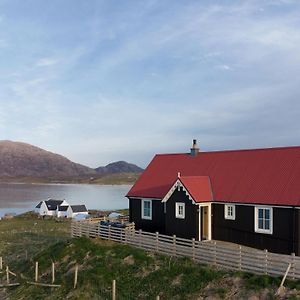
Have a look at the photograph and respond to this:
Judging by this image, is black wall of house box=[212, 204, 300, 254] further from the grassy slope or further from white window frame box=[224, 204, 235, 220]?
the grassy slope

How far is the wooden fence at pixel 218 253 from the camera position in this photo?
71.2 feet

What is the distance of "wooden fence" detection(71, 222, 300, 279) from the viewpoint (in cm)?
2170

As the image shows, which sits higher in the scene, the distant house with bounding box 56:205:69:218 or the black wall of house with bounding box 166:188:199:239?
the black wall of house with bounding box 166:188:199:239

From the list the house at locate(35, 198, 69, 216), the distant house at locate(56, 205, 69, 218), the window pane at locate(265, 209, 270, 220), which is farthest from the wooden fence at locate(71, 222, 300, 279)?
the house at locate(35, 198, 69, 216)

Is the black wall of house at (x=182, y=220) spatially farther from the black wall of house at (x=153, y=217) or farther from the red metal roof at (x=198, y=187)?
the black wall of house at (x=153, y=217)

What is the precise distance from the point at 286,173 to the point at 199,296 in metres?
10.8

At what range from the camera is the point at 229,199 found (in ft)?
96.6

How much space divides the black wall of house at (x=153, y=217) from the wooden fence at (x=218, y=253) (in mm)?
2512

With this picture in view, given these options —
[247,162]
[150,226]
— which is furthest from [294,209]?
[150,226]

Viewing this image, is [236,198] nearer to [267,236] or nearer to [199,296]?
[267,236]

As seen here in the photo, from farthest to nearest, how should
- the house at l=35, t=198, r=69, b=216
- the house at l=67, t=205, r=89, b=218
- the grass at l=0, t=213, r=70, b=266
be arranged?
the house at l=35, t=198, r=69, b=216
the house at l=67, t=205, r=89, b=218
the grass at l=0, t=213, r=70, b=266

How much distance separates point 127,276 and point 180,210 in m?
6.85

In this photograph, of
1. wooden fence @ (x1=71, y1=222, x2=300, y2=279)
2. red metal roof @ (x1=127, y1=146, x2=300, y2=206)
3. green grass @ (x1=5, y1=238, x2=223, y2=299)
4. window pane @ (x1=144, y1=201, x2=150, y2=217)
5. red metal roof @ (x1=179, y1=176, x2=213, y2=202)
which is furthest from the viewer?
window pane @ (x1=144, y1=201, x2=150, y2=217)

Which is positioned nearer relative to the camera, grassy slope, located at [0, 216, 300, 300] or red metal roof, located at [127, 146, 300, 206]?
grassy slope, located at [0, 216, 300, 300]
